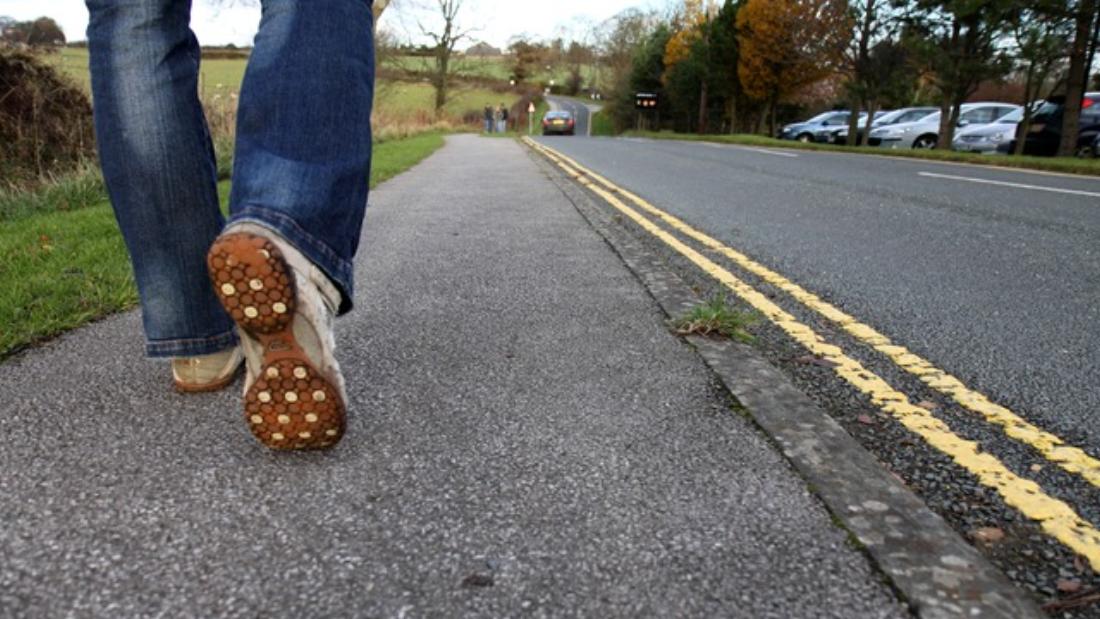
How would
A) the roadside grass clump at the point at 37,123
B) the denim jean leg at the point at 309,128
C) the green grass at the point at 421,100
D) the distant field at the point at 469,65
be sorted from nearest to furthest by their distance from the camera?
the denim jean leg at the point at 309,128
the roadside grass clump at the point at 37,123
the green grass at the point at 421,100
the distant field at the point at 469,65

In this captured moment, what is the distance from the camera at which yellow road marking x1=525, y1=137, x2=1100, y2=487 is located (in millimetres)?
1635

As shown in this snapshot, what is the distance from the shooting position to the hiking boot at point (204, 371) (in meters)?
1.83

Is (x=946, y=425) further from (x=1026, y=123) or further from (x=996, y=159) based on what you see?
(x=1026, y=123)

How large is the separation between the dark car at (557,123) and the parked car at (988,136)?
87.5 ft

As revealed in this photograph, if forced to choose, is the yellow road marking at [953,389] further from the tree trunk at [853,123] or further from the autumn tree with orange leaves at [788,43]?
the autumn tree with orange leaves at [788,43]

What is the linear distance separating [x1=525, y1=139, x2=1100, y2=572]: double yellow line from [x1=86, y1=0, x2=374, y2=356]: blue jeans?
1.39 meters

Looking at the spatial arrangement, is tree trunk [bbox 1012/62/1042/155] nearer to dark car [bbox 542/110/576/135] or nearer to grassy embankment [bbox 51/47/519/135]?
grassy embankment [bbox 51/47/519/135]

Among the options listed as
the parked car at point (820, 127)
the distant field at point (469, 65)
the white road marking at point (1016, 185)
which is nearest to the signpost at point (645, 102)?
the distant field at point (469, 65)

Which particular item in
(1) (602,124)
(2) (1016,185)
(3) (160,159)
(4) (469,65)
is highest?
(4) (469,65)

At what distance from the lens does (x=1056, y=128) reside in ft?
50.4

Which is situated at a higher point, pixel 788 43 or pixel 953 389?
pixel 788 43

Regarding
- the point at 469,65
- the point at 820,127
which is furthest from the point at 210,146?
the point at 469,65

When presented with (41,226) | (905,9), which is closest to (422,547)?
(41,226)

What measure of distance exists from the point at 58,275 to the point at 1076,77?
1721cm
